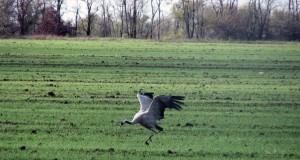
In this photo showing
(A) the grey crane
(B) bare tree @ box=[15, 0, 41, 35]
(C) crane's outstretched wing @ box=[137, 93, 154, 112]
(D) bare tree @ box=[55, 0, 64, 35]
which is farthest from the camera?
(B) bare tree @ box=[15, 0, 41, 35]

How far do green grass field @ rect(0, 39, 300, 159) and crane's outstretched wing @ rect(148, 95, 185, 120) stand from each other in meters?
0.72

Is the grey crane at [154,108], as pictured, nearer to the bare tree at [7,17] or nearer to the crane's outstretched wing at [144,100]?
the crane's outstretched wing at [144,100]

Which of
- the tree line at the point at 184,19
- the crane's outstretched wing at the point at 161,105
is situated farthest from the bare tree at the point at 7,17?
the crane's outstretched wing at the point at 161,105

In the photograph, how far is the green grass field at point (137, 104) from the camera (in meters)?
13.0

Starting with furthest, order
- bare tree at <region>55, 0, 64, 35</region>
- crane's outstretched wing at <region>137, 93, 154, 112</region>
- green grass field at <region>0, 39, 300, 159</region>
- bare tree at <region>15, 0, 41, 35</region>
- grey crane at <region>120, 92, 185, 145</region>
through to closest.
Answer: bare tree at <region>15, 0, 41, 35</region> → bare tree at <region>55, 0, 64, 35</region> → crane's outstretched wing at <region>137, 93, 154, 112</region> → grey crane at <region>120, 92, 185, 145</region> → green grass field at <region>0, 39, 300, 159</region>

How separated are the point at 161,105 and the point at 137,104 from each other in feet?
21.4

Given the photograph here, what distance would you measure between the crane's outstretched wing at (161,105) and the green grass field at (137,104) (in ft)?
2.37

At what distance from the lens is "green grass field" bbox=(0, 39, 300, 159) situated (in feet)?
42.7

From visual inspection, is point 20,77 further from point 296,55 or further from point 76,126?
point 296,55

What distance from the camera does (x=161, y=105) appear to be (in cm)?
1334

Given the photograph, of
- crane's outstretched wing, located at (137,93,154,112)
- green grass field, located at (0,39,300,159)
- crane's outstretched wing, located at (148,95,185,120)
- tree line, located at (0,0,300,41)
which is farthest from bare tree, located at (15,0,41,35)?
crane's outstretched wing, located at (148,95,185,120)

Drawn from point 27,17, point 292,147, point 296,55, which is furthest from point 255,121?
point 27,17

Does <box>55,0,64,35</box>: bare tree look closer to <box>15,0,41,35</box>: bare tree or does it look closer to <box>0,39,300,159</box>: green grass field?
<box>15,0,41,35</box>: bare tree

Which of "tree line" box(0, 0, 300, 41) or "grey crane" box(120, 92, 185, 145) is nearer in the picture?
"grey crane" box(120, 92, 185, 145)
